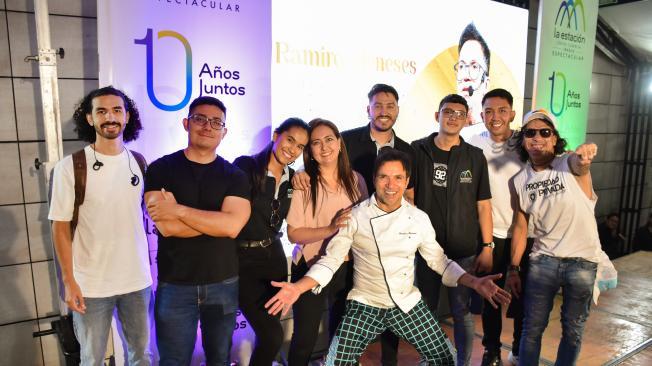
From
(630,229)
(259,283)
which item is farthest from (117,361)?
(630,229)

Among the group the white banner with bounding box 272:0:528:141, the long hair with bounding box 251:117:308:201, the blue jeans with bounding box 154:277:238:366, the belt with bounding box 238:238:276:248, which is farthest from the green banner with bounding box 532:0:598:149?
the blue jeans with bounding box 154:277:238:366

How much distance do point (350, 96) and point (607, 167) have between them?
6.33 meters

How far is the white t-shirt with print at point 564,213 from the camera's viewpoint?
9.06 ft

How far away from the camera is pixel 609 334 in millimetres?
4324

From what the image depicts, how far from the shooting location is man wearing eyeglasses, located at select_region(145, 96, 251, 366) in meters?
2.28

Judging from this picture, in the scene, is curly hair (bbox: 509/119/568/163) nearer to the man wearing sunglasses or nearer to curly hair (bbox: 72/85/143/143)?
the man wearing sunglasses

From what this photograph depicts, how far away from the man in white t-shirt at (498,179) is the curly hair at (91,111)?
8.59 feet

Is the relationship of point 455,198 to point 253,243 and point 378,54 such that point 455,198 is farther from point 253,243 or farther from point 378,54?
point 378,54

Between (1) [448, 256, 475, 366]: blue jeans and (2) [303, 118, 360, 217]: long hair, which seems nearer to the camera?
(2) [303, 118, 360, 217]: long hair

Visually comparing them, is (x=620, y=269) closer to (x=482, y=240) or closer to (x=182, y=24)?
(x=482, y=240)

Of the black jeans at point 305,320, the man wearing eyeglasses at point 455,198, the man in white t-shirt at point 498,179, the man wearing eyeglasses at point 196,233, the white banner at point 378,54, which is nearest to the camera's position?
the man wearing eyeglasses at point 196,233

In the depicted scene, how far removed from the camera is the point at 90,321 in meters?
2.41

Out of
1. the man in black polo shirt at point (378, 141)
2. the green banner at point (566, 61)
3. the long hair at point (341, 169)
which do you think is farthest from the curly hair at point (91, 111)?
the green banner at point (566, 61)

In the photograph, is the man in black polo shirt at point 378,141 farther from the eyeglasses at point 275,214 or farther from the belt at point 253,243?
the belt at point 253,243
